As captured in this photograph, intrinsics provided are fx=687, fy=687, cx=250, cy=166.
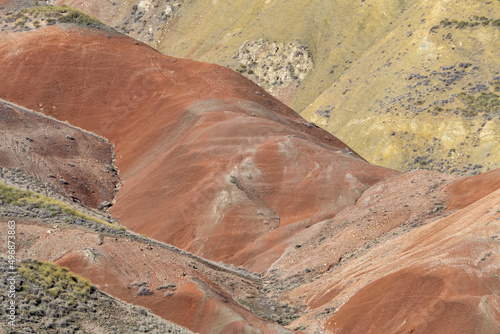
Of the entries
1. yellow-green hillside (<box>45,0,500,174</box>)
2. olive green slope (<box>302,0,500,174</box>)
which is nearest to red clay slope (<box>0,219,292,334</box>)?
yellow-green hillside (<box>45,0,500,174</box>)

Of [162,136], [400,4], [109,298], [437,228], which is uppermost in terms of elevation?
[400,4]

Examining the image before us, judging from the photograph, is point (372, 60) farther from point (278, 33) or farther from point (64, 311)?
point (64, 311)

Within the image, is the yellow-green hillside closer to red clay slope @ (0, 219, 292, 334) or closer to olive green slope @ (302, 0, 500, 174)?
olive green slope @ (302, 0, 500, 174)

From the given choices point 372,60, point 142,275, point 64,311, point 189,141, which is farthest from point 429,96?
point 64,311

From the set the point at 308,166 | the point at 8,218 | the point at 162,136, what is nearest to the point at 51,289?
the point at 8,218

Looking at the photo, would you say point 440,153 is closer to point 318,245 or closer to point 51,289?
point 318,245
